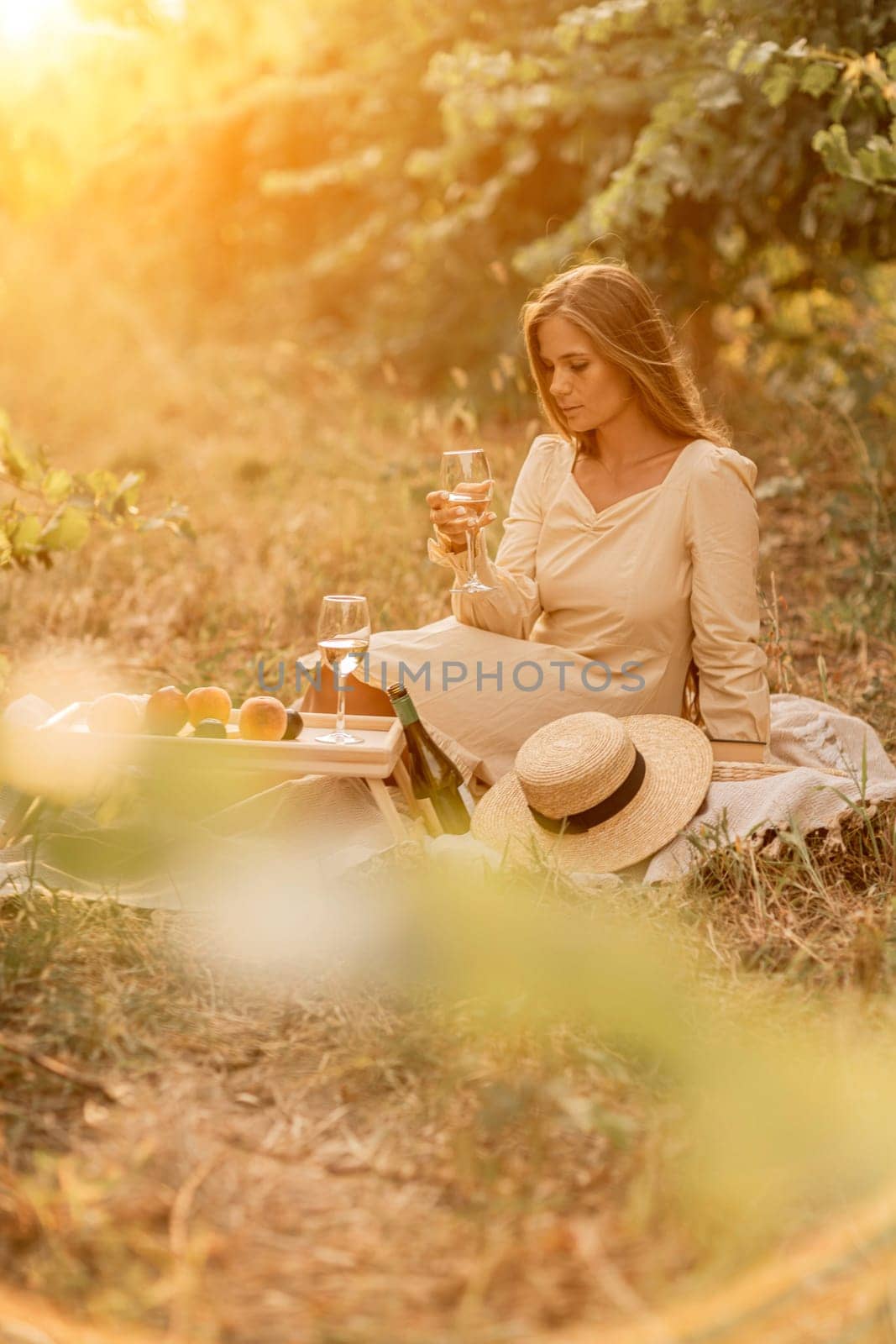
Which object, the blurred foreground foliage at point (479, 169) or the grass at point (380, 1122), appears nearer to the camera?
the grass at point (380, 1122)

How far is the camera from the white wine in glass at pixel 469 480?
128 inches

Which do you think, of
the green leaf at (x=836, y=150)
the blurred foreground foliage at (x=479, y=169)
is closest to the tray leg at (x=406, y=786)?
the blurred foreground foliage at (x=479, y=169)

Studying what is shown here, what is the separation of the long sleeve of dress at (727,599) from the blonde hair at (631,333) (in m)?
0.20

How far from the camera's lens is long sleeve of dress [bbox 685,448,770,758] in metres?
3.55

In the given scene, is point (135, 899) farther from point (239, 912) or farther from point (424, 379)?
point (424, 379)

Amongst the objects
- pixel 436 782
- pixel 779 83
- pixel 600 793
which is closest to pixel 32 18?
pixel 779 83

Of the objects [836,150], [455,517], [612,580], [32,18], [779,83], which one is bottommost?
[612,580]

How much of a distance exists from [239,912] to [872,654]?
280 cm

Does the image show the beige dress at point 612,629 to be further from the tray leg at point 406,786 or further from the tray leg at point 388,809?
the tray leg at point 388,809

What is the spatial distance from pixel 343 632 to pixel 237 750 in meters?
0.45

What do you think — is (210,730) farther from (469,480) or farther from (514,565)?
(514,565)

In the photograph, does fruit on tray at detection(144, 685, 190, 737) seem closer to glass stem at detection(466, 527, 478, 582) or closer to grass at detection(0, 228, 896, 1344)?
grass at detection(0, 228, 896, 1344)

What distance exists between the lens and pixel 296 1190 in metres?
2.11

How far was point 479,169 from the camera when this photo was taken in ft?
27.6
